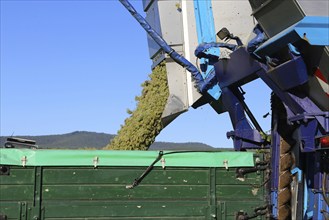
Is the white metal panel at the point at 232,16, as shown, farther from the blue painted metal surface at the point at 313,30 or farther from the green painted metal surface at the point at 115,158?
the blue painted metal surface at the point at 313,30

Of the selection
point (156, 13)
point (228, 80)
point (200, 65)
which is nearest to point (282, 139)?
point (228, 80)

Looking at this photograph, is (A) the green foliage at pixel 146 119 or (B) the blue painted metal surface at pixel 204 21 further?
(A) the green foliage at pixel 146 119

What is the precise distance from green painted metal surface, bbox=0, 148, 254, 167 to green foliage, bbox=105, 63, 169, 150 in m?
2.60

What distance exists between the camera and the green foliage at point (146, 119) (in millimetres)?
6500

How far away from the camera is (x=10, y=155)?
353cm

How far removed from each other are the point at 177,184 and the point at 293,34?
1372mm

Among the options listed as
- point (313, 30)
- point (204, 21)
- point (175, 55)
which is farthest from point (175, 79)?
point (313, 30)

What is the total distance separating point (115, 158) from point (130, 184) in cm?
22

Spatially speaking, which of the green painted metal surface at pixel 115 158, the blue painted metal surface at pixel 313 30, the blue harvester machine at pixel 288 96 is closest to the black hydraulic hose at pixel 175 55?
the blue harvester machine at pixel 288 96

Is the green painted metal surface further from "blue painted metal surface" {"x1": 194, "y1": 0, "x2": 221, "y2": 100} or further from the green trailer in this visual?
"blue painted metal surface" {"x1": 194, "y1": 0, "x2": 221, "y2": 100}

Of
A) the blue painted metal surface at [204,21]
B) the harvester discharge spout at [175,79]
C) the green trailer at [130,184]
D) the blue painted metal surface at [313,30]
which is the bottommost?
the green trailer at [130,184]

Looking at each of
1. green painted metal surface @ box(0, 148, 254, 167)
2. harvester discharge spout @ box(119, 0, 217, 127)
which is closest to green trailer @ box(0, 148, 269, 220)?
green painted metal surface @ box(0, 148, 254, 167)

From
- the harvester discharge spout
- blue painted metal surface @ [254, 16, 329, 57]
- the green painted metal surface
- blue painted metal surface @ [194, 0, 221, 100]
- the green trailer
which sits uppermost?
blue painted metal surface @ [194, 0, 221, 100]

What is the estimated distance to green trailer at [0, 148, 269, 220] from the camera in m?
3.55
